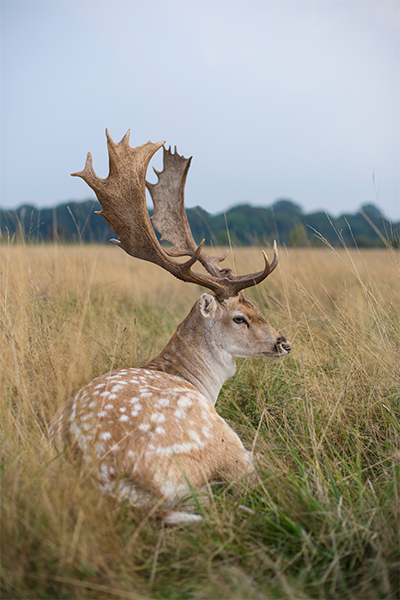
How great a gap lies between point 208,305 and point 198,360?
45 cm

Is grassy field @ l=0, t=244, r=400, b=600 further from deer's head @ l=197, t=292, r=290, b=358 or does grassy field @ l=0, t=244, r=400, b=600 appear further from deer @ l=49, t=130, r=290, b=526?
deer's head @ l=197, t=292, r=290, b=358

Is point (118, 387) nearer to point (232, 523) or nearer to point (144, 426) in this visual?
point (144, 426)

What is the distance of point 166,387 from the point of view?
9.23 ft

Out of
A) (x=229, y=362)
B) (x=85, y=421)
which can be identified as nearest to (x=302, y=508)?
(x=85, y=421)

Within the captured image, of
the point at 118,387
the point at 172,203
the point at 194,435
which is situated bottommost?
the point at 194,435

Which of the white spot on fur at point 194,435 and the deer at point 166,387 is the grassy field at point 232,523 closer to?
the deer at point 166,387

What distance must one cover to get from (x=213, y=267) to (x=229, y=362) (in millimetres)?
875

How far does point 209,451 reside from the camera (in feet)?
8.11

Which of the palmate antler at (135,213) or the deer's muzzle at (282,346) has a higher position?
the palmate antler at (135,213)

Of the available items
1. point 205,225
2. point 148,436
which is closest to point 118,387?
point 148,436

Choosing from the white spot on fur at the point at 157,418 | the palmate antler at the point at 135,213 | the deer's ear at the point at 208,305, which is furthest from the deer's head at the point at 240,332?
the white spot on fur at the point at 157,418

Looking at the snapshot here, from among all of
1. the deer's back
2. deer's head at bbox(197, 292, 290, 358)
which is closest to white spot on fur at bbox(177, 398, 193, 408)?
the deer's back

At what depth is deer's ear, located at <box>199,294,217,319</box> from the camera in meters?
3.40

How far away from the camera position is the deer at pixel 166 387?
219 cm
